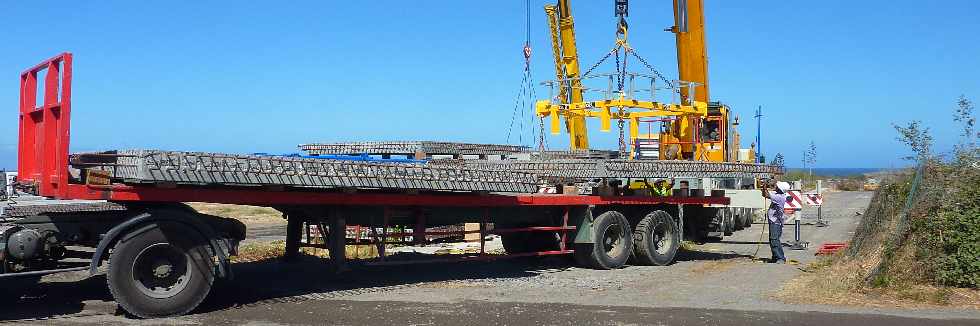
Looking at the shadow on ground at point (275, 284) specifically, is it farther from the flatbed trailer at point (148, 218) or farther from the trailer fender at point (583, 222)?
the trailer fender at point (583, 222)

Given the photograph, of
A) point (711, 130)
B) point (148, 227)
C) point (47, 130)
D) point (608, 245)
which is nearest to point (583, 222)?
point (608, 245)

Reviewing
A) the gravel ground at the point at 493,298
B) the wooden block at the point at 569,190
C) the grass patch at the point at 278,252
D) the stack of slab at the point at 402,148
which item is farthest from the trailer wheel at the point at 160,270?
the stack of slab at the point at 402,148

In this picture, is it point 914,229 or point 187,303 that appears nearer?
point 187,303

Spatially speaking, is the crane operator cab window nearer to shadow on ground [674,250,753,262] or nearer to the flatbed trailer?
shadow on ground [674,250,753,262]

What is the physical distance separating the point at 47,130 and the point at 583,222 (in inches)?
314

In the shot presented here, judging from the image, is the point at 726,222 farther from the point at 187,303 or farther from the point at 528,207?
the point at 187,303

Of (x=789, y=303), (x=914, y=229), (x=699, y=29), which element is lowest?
(x=789, y=303)

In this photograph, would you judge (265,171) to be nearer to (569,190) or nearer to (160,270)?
(160,270)

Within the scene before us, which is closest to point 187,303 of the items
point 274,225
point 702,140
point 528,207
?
point 528,207

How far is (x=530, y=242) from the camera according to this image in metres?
15.2

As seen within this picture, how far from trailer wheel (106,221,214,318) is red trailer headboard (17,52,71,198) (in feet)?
2.98

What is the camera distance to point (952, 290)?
1029 cm

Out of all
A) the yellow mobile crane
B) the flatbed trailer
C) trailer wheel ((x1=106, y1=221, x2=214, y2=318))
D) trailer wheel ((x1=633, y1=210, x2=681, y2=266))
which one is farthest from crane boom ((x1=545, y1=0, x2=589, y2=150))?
trailer wheel ((x1=106, y1=221, x2=214, y2=318))

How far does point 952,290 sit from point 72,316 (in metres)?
9.73
